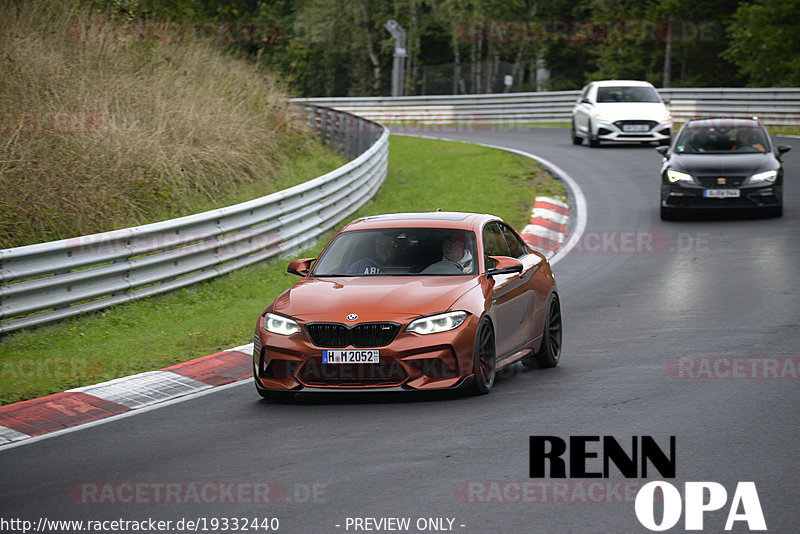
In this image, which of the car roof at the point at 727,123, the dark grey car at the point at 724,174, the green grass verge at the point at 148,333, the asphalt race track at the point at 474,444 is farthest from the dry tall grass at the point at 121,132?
the car roof at the point at 727,123

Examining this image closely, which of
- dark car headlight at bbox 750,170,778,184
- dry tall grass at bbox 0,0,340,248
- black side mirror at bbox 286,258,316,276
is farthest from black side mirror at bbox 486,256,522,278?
dark car headlight at bbox 750,170,778,184

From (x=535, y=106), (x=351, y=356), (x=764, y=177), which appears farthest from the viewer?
(x=535, y=106)

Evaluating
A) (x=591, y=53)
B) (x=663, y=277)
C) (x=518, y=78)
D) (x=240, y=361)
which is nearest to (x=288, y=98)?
(x=663, y=277)

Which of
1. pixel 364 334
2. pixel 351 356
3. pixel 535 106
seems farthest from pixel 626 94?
pixel 351 356

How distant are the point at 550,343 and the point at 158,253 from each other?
5657 mm

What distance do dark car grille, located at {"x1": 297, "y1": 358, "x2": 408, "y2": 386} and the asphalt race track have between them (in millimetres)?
227

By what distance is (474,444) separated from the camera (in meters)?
7.80

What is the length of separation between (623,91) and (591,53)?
31.7m

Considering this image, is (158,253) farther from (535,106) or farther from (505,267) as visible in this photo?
(535,106)

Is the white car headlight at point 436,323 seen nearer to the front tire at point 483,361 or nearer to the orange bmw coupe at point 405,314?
the orange bmw coupe at point 405,314

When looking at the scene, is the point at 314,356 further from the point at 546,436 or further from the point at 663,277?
the point at 663,277

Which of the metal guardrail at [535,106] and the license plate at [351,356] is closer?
the license plate at [351,356]

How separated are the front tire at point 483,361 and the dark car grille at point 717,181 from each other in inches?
473

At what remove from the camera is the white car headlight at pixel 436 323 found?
9.07 meters
